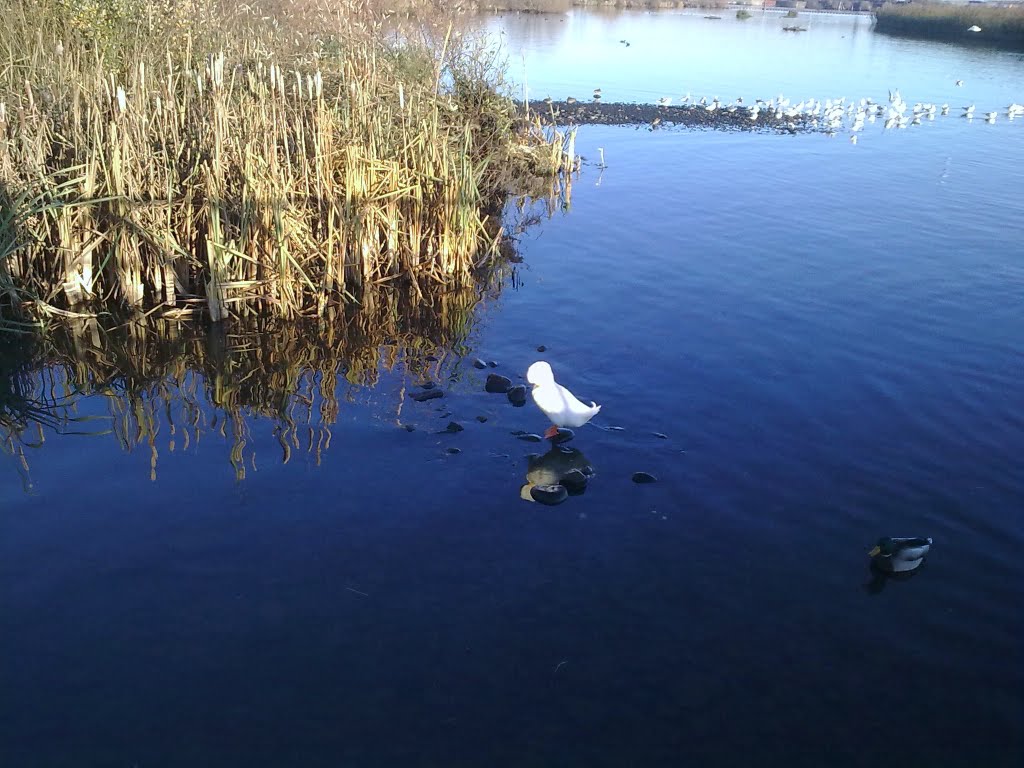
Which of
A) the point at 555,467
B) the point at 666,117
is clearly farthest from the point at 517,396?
the point at 666,117

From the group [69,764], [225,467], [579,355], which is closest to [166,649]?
[69,764]

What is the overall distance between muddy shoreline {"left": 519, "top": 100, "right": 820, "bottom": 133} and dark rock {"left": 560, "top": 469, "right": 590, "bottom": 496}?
641 inches

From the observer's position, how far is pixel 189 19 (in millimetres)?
11867

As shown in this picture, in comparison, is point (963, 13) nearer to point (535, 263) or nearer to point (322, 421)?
point (535, 263)

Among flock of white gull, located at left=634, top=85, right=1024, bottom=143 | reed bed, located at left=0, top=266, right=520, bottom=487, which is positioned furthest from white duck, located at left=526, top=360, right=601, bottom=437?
flock of white gull, located at left=634, top=85, right=1024, bottom=143

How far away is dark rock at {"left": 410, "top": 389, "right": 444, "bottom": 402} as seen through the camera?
7840mm

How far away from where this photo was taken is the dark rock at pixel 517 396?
7.73 m

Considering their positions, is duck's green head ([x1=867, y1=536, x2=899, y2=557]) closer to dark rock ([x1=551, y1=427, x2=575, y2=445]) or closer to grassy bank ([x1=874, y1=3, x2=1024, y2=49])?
dark rock ([x1=551, y1=427, x2=575, y2=445])

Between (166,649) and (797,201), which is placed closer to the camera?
(166,649)

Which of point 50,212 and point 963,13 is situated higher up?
point 963,13

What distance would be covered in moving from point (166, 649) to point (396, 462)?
2.38 metres

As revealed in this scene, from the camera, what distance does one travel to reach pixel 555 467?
6.66 m

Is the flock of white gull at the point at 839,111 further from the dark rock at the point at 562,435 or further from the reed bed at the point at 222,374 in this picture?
the dark rock at the point at 562,435

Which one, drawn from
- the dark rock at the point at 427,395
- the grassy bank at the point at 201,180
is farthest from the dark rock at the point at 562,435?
the grassy bank at the point at 201,180
